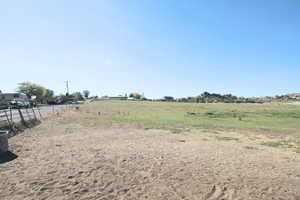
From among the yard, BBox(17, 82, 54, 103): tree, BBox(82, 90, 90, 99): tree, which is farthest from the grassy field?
BBox(82, 90, 90, 99): tree

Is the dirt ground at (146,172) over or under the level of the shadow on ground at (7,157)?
under

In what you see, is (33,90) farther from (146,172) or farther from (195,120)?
(146,172)

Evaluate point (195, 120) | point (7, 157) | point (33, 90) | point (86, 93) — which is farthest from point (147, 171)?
point (86, 93)

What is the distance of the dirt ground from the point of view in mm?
4379

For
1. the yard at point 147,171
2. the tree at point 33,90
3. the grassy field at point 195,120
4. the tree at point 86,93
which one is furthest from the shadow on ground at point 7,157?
the tree at point 86,93

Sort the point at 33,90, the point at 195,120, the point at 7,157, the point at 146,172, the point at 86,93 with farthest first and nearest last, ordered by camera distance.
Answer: the point at 86,93
the point at 33,90
the point at 195,120
the point at 7,157
the point at 146,172

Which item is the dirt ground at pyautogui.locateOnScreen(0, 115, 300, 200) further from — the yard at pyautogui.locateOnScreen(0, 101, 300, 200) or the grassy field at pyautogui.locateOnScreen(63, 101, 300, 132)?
the grassy field at pyautogui.locateOnScreen(63, 101, 300, 132)

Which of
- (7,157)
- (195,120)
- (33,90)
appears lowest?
(195,120)

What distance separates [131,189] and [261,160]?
5.04m

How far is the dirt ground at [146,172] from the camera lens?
4.38 m

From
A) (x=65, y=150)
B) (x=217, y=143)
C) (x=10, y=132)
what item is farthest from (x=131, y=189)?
(x=10, y=132)

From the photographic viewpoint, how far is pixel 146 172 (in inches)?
221

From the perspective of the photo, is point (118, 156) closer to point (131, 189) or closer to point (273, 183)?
point (131, 189)

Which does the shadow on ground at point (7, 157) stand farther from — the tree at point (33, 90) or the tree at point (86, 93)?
the tree at point (86, 93)
